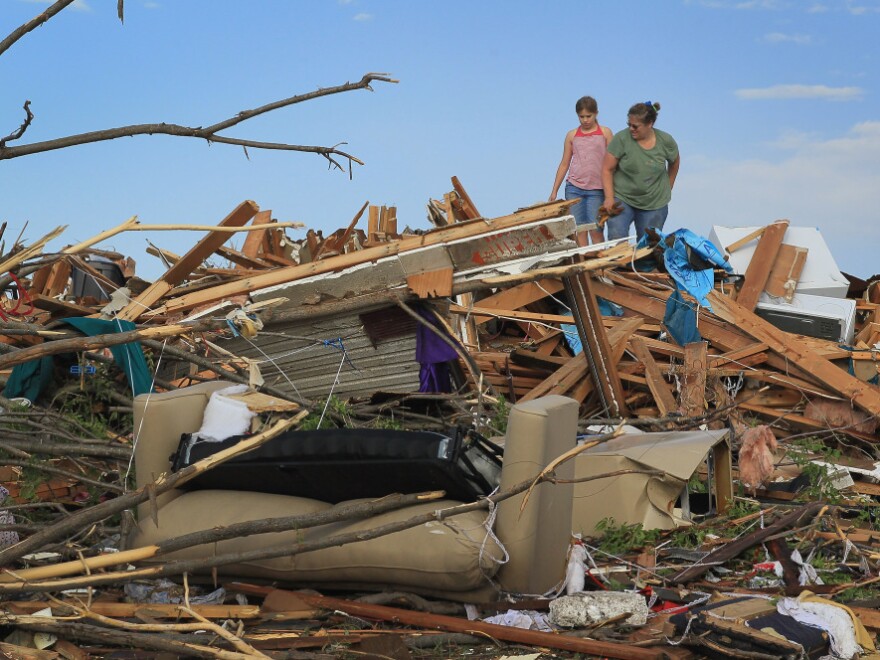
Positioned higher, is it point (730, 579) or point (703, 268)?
point (703, 268)

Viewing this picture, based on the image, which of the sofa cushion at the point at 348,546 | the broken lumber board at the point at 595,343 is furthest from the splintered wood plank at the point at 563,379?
the sofa cushion at the point at 348,546

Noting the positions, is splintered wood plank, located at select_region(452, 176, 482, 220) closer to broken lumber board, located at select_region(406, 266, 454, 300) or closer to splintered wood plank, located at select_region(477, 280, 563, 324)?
splintered wood plank, located at select_region(477, 280, 563, 324)

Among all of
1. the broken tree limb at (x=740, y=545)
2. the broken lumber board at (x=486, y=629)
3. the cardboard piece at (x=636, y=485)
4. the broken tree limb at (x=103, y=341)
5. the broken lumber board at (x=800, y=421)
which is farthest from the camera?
the broken lumber board at (x=800, y=421)

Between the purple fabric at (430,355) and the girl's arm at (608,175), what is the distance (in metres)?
3.53

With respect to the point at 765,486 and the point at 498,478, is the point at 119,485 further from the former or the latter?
the point at 765,486

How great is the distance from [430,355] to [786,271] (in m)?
4.65

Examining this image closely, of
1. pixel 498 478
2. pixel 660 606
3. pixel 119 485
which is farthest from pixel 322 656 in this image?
pixel 119 485

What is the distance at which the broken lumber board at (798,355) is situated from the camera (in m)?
8.87

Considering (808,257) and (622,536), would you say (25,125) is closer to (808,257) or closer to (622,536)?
(622,536)

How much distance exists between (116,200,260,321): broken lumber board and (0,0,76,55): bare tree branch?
406 centimetres

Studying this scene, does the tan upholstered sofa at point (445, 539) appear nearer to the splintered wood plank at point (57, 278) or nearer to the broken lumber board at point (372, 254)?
the broken lumber board at point (372, 254)

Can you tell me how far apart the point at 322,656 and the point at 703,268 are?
772cm

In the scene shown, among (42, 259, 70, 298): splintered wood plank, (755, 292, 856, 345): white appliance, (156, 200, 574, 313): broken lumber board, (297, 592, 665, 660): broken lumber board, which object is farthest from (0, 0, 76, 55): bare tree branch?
(755, 292, 856, 345): white appliance

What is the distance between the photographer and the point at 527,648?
4.20 meters
